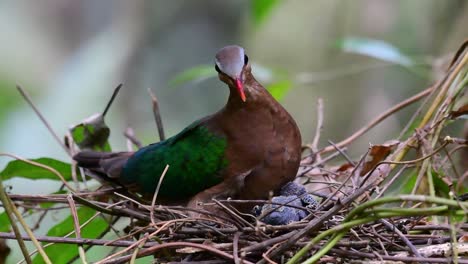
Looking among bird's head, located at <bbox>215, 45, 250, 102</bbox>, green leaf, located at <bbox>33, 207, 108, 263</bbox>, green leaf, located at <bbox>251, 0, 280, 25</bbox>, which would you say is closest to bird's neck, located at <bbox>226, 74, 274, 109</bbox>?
bird's head, located at <bbox>215, 45, 250, 102</bbox>

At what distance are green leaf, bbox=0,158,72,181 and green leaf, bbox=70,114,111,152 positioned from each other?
167 millimetres

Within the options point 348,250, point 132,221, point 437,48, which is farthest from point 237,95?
point 437,48

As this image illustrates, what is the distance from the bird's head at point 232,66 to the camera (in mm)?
2953

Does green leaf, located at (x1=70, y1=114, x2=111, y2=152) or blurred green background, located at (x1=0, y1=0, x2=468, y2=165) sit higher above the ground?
green leaf, located at (x1=70, y1=114, x2=111, y2=152)

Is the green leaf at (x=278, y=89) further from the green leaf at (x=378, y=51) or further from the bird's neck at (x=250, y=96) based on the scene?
the bird's neck at (x=250, y=96)

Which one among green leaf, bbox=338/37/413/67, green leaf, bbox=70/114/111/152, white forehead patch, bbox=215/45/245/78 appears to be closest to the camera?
white forehead patch, bbox=215/45/245/78

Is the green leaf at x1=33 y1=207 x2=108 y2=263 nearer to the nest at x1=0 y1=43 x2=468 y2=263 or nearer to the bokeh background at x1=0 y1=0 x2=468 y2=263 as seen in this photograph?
the nest at x1=0 y1=43 x2=468 y2=263

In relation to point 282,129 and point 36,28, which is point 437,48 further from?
point 36,28

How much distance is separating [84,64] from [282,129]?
5.75 m

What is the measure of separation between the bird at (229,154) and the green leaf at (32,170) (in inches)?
4.1

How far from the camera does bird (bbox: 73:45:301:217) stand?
120 inches

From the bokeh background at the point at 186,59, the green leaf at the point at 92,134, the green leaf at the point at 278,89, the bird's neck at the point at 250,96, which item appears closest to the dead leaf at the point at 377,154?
the bird's neck at the point at 250,96

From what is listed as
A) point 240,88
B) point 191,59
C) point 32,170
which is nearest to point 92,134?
point 32,170

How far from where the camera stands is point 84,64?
8602 mm
